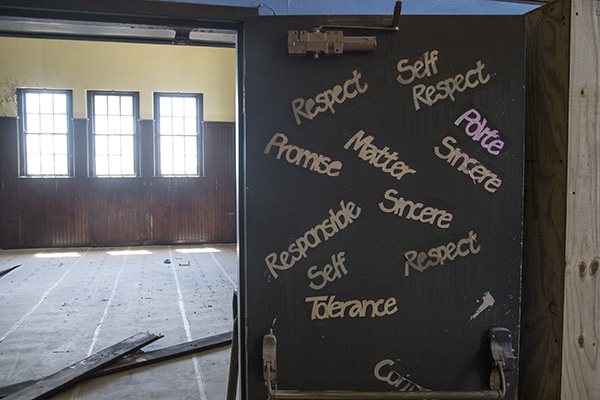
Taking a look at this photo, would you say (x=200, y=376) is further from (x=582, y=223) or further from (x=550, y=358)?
(x=582, y=223)

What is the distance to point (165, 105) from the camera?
8539mm

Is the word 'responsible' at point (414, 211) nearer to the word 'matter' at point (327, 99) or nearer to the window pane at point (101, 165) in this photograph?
the word 'matter' at point (327, 99)

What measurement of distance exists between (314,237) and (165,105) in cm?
761

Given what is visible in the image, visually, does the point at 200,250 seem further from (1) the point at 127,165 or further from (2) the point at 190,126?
(2) the point at 190,126

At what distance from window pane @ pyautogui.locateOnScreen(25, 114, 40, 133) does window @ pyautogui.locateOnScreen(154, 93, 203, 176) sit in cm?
198

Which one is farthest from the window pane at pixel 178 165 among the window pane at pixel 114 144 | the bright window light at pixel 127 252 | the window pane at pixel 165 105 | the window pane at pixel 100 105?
the bright window light at pixel 127 252

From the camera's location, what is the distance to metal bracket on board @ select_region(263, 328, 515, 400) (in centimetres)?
156

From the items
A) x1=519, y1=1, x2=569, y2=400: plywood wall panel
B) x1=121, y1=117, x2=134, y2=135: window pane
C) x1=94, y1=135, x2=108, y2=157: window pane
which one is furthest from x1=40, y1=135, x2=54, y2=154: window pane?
x1=519, y1=1, x2=569, y2=400: plywood wall panel

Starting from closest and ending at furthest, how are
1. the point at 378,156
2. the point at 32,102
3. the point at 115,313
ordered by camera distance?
1. the point at 378,156
2. the point at 115,313
3. the point at 32,102

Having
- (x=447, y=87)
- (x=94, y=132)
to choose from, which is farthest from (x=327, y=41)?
(x=94, y=132)

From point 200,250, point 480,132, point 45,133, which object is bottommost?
Answer: point 200,250

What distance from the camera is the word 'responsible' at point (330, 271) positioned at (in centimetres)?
162

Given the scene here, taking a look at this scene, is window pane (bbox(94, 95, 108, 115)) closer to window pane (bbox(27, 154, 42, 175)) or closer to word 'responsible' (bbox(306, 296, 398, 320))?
window pane (bbox(27, 154, 42, 175))

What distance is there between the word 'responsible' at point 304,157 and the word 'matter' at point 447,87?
356 millimetres
